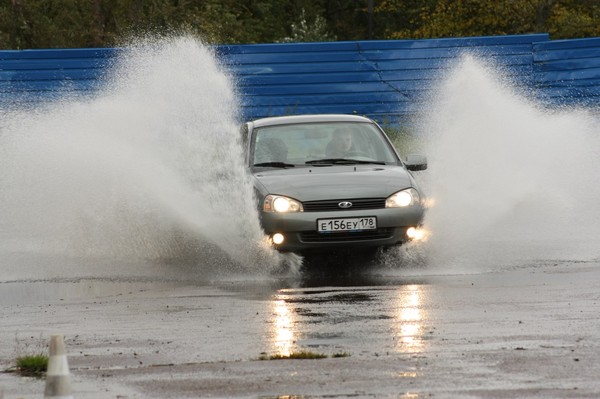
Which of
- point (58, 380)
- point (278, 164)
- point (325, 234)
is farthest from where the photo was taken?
point (278, 164)

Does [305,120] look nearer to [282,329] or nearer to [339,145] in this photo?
[339,145]

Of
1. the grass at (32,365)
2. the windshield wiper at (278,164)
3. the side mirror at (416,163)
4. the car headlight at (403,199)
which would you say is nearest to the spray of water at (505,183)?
the side mirror at (416,163)

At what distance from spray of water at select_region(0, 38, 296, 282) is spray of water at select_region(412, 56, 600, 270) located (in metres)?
2.03

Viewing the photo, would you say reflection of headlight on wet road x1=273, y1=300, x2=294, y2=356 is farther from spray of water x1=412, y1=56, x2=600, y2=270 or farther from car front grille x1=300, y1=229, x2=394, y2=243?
spray of water x1=412, y1=56, x2=600, y2=270

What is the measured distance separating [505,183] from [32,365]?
10352mm

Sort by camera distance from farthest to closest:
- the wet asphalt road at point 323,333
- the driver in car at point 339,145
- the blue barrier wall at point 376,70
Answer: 1. the blue barrier wall at point 376,70
2. the driver in car at point 339,145
3. the wet asphalt road at point 323,333

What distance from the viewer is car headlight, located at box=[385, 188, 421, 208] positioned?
537 inches

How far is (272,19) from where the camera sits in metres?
55.7

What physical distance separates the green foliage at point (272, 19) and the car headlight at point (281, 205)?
2425 centimetres

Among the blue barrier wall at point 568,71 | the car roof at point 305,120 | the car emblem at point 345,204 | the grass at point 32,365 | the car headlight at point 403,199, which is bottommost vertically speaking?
the grass at point 32,365

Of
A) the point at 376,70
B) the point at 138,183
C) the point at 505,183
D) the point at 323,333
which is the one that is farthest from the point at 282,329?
the point at 376,70

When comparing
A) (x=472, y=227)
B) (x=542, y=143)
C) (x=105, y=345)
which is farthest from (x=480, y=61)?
(x=105, y=345)

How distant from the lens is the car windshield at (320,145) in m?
14.7

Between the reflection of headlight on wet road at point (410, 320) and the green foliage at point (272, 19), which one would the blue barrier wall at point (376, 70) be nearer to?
the green foliage at point (272, 19)
